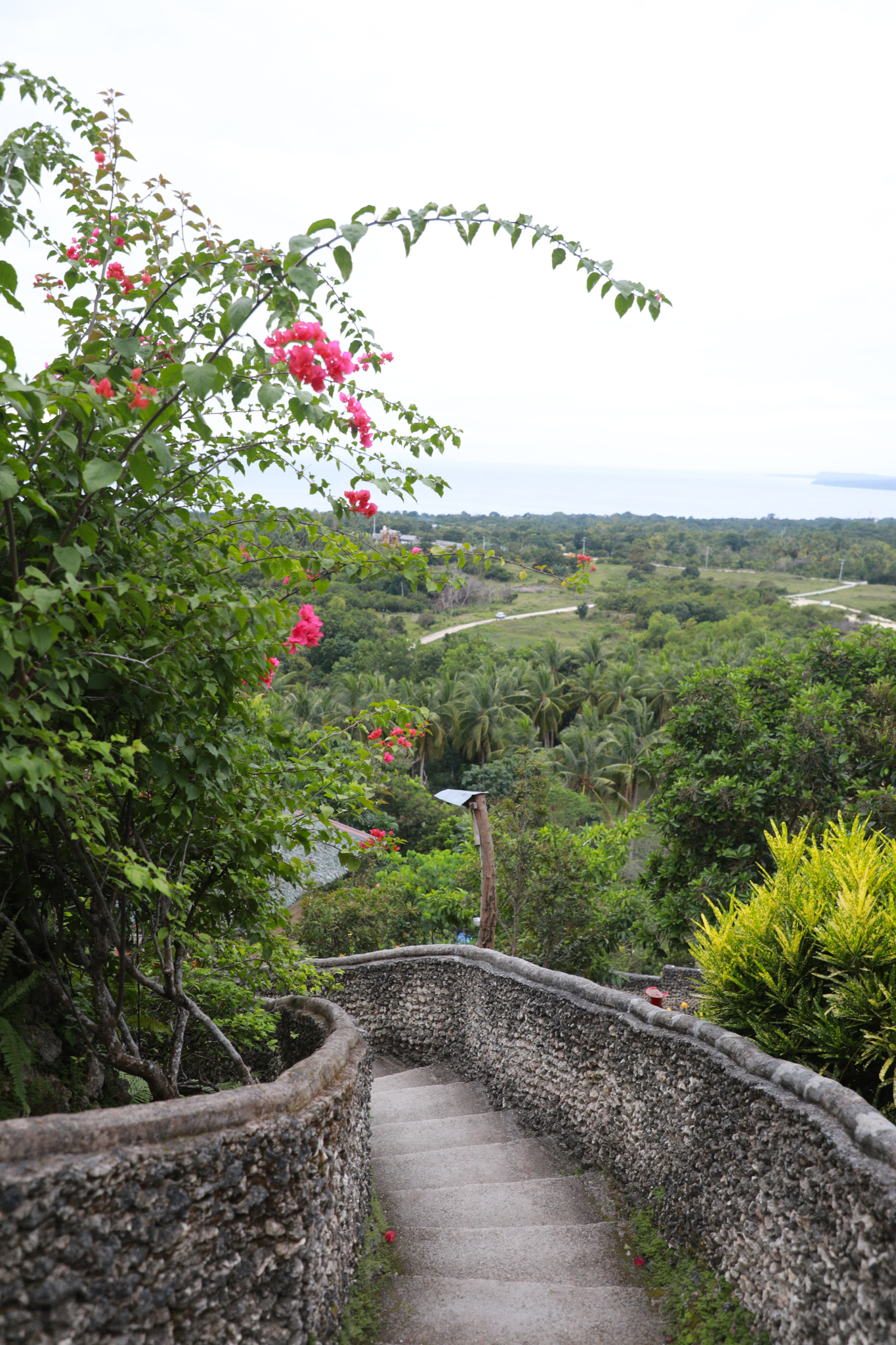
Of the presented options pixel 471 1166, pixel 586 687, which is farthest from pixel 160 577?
pixel 586 687

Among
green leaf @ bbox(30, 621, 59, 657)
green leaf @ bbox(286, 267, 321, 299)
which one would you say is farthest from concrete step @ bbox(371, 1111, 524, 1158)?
green leaf @ bbox(286, 267, 321, 299)

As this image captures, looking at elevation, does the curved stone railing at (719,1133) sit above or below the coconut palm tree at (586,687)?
above

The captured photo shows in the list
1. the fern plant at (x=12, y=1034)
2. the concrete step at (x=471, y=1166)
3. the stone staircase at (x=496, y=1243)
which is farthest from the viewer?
the concrete step at (x=471, y=1166)

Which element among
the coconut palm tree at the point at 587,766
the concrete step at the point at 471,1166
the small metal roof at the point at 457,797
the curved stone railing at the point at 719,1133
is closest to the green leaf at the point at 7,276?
the curved stone railing at the point at 719,1133

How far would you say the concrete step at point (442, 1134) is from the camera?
17.6ft

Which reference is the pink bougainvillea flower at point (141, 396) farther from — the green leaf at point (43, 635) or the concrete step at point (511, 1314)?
the concrete step at point (511, 1314)

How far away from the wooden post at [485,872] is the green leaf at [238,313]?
263 inches

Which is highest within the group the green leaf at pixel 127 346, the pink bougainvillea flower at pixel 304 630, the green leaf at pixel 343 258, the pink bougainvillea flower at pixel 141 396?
the green leaf at pixel 343 258

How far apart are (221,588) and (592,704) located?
40692 mm

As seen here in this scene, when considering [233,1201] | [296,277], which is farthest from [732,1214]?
[296,277]

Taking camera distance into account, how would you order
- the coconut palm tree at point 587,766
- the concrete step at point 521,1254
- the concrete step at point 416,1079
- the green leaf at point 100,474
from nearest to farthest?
the green leaf at point 100,474
the concrete step at point 521,1254
the concrete step at point 416,1079
the coconut palm tree at point 587,766

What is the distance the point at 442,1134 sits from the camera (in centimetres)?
567

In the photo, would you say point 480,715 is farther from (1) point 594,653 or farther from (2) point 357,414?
(2) point 357,414

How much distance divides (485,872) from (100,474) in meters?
7.41
